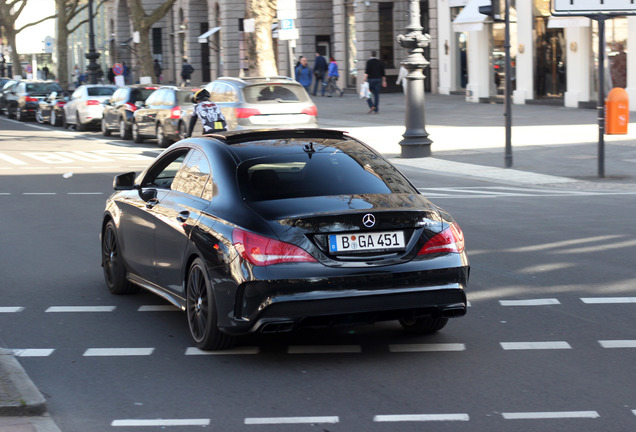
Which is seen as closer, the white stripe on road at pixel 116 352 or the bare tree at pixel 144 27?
the white stripe on road at pixel 116 352

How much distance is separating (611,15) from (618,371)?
482 inches

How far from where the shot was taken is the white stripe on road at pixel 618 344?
702 centimetres

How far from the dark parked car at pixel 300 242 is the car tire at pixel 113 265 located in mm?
1268

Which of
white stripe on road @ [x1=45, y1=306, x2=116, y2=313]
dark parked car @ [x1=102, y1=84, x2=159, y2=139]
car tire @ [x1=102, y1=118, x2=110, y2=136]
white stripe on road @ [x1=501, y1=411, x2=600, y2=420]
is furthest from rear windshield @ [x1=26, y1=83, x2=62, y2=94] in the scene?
white stripe on road @ [x1=501, y1=411, x2=600, y2=420]

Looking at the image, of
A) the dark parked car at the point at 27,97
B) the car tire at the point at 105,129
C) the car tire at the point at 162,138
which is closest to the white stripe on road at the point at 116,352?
the car tire at the point at 162,138

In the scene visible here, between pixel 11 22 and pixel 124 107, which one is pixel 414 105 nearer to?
pixel 124 107

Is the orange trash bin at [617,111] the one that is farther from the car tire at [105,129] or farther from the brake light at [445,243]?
the car tire at [105,129]

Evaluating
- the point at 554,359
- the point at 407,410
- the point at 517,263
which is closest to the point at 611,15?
the point at 517,263

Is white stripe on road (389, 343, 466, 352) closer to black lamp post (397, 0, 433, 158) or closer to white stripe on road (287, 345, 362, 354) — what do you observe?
white stripe on road (287, 345, 362, 354)

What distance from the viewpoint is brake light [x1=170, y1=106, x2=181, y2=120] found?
26067mm

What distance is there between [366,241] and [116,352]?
6.17 feet

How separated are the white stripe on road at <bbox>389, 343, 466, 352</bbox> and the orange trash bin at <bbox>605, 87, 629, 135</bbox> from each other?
12.5 m

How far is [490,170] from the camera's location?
19234mm

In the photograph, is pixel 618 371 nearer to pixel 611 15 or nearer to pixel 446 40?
→ pixel 611 15
